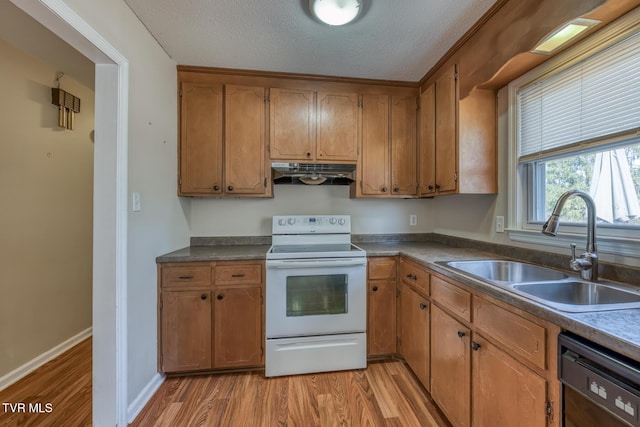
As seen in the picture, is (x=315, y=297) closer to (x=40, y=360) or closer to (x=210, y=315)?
(x=210, y=315)

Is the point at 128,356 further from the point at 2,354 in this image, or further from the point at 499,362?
the point at 499,362

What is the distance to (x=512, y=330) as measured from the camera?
3.30 feet

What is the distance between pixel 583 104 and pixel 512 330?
1238 mm

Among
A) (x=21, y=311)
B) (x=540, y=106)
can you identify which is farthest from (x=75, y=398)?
(x=540, y=106)

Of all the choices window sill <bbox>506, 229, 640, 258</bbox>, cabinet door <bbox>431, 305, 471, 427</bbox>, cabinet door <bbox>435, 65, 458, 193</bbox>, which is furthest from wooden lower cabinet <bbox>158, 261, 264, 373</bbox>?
window sill <bbox>506, 229, 640, 258</bbox>

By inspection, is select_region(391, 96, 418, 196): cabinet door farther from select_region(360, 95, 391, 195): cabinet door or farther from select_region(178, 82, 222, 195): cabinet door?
select_region(178, 82, 222, 195): cabinet door

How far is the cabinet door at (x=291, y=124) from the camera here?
7.37ft

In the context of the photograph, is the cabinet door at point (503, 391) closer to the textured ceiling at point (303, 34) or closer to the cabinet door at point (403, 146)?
the cabinet door at point (403, 146)

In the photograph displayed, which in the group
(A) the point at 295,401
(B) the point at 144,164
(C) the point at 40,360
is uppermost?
(B) the point at 144,164

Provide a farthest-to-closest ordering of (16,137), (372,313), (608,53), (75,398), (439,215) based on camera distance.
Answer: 1. (439,215)
2. (372,313)
3. (16,137)
4. (75,398)
5. (608,53)

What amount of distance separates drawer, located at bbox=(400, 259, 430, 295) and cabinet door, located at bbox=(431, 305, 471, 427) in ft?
0.52

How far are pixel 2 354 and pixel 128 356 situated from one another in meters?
1.09

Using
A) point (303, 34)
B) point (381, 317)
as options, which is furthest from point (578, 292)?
point (303, 34)

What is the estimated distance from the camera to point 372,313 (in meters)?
2.06
